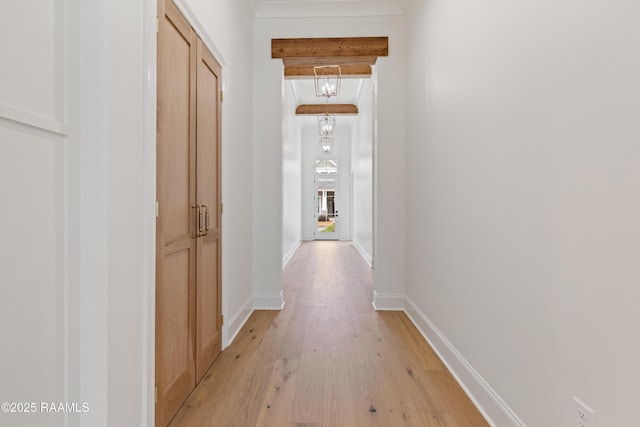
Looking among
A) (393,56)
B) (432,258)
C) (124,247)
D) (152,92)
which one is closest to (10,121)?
(124,247)

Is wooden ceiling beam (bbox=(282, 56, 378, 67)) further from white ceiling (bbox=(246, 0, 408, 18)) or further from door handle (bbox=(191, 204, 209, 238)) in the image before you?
door handle (bbox=(191, 204, 209, 238))

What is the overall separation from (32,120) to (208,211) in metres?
1.53

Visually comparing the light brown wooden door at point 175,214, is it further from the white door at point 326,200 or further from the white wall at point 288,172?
the white door at point 326,200

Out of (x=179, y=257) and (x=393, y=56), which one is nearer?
(x=179, y=257)

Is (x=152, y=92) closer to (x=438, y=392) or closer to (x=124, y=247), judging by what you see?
(x=124, y=247)

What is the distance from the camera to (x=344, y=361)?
8.95ft

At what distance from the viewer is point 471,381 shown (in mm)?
2217

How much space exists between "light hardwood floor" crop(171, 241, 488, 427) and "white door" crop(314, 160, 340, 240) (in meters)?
8.46

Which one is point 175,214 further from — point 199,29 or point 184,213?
point 199,29

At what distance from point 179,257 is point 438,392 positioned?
5.92 ft

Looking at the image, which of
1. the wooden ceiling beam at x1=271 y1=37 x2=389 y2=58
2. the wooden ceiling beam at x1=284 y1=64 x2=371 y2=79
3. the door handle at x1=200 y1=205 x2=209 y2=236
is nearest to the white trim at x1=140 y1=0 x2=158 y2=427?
the door handle at x1=200 y1=205 x2=209 y2=236

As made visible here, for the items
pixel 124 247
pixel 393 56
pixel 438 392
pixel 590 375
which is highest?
pixel 393 56

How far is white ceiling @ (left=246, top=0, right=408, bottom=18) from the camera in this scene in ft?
13.2

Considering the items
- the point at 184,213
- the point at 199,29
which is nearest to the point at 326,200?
the point at 199,29
